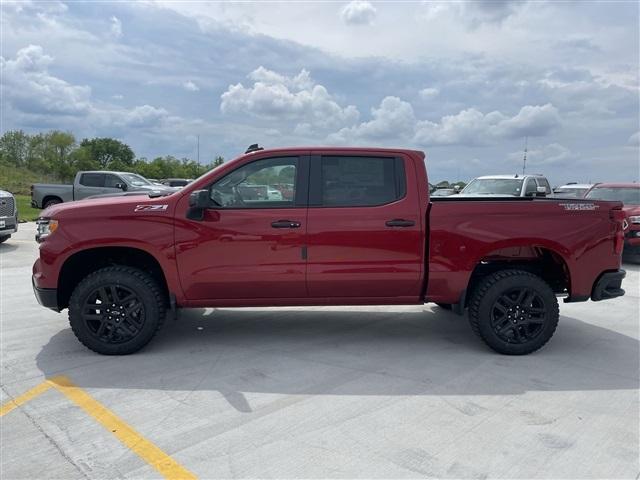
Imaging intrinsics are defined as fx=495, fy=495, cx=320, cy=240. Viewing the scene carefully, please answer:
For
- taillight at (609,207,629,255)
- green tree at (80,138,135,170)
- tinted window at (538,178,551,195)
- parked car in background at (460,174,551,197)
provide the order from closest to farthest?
taillight at (609,207,629,255)
parked car in background at (460,174,551,197)
tinted window at (538,178,551,195)
green tree at (80,138,135,170)

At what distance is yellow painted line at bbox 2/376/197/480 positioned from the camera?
2836 mm

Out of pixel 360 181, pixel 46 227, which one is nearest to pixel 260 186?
pixel 360 181

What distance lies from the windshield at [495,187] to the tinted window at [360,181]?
8137mm

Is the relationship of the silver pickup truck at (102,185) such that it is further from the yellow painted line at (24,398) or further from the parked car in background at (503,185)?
the yellow painted line at (24,398)

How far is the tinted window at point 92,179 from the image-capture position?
17266mm

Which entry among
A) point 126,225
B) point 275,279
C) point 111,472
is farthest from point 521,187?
point 111,472

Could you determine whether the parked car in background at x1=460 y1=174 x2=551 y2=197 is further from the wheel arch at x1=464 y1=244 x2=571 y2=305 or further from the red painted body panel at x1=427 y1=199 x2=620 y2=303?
the red painted body panel at x1=427 y1=199 x2=620 y2=303

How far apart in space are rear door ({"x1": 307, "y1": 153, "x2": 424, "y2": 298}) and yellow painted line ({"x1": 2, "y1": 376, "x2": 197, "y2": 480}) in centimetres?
199

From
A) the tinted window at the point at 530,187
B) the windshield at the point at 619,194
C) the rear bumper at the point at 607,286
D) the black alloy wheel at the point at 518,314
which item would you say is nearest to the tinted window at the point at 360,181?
the black alloy wheel at the point at 518,314

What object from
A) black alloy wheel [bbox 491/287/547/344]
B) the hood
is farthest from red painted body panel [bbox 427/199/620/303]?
the hood

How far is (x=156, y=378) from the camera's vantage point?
4117mm

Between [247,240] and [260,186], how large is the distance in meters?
0.54

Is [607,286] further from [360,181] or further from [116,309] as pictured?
[116,309]

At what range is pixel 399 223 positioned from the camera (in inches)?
180
